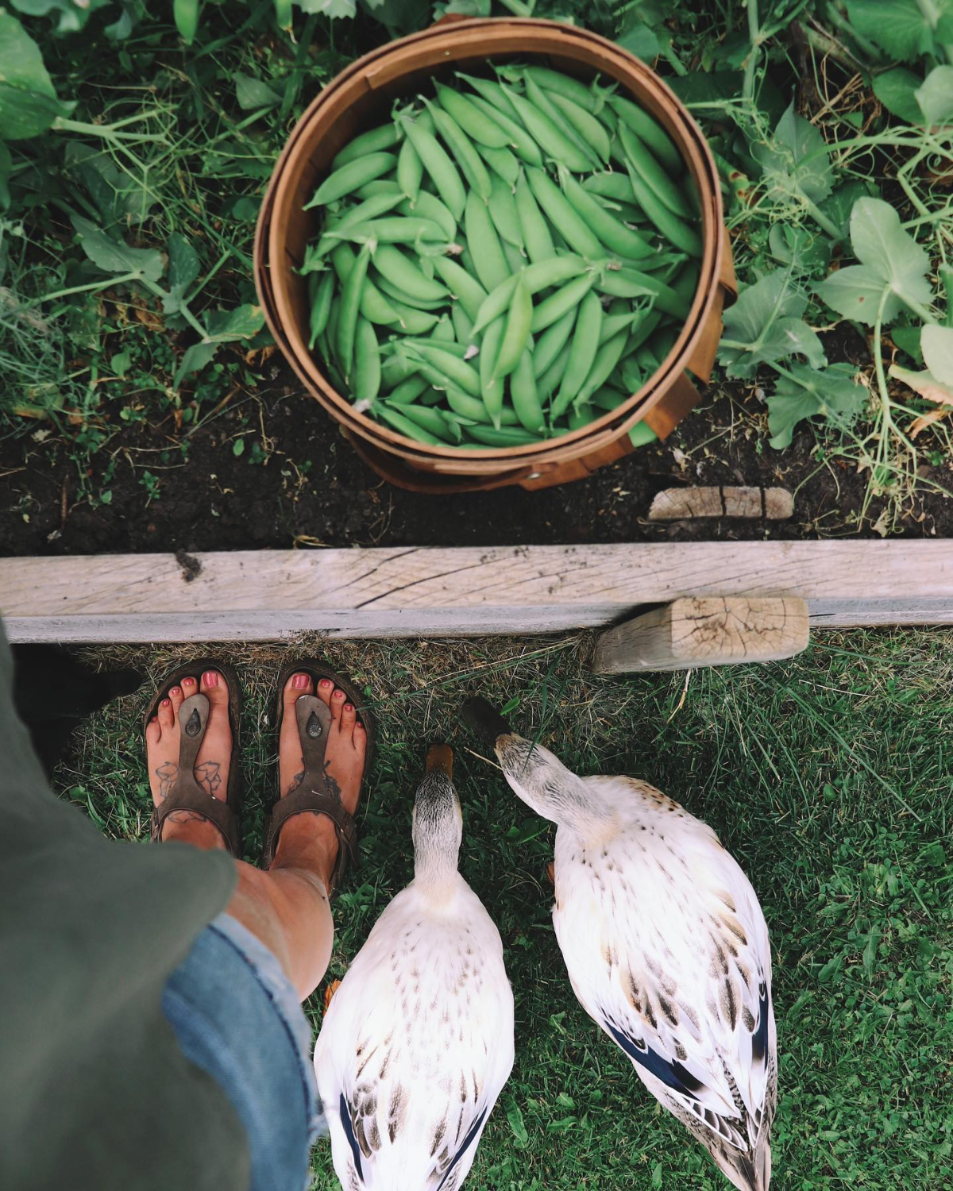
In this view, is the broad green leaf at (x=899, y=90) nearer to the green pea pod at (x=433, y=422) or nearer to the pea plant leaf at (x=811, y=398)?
the pea plant leaf at (x=811, y=398)

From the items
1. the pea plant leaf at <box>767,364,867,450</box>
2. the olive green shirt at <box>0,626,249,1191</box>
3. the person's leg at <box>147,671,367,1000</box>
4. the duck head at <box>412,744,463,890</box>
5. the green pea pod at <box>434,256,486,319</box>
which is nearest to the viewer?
the olive green shirt at <box>0,626,249,1191</box>

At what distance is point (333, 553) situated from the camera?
1188 millimetres

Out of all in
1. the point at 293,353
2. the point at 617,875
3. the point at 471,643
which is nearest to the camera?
the point at 293,353

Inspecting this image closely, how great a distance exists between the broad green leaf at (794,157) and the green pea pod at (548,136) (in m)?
0.36

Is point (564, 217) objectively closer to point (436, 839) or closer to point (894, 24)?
point (894, 24)

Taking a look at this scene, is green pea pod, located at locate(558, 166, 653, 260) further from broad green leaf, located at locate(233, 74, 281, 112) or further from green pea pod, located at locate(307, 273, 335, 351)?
broad green leaf, located at locate(233, 74, 281, 112)

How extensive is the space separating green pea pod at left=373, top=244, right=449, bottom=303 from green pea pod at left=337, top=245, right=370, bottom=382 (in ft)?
0.08

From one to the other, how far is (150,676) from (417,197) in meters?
1.25

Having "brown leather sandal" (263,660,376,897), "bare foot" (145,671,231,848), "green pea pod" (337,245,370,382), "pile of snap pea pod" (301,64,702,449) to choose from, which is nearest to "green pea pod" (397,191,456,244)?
"pile of snap pea pod" (301,64,702,449)

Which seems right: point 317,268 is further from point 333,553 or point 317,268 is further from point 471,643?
point 471,643

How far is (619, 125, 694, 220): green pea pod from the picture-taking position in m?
1.03

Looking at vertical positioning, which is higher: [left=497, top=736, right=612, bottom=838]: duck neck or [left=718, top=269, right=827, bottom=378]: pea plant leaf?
[left=718, top=269, right=827, bottom=378]: pea plant leaf

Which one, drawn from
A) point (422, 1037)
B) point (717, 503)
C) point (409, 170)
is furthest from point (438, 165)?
point (422, 1037)

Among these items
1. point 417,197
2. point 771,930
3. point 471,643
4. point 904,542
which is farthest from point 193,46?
point 771,930
